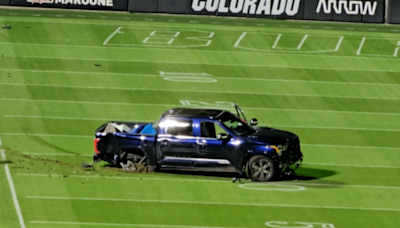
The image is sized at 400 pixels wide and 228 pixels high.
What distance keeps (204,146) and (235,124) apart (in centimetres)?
112

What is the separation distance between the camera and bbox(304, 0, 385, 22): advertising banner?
1540 inches

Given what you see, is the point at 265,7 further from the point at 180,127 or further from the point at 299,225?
the point at 299,225

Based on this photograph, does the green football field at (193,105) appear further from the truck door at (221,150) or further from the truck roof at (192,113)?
the truck roof at (192,113)

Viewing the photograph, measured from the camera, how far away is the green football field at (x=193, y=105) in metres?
17.5

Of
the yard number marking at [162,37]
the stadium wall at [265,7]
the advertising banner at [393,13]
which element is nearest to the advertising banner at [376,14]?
the stadium wall at [265,7]

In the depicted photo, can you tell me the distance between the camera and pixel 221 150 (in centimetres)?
1942

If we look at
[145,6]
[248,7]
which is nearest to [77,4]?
[145,6]

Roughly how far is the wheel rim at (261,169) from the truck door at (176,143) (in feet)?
4.49

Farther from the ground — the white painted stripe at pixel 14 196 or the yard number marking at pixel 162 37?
the yard number marking at pixel 162 37

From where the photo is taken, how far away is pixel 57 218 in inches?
664

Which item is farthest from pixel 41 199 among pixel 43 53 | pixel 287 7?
pixel 287 7

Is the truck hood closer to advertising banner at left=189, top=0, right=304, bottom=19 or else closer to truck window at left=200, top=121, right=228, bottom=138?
truck window at left=200, top=121, right=228, bottom=138

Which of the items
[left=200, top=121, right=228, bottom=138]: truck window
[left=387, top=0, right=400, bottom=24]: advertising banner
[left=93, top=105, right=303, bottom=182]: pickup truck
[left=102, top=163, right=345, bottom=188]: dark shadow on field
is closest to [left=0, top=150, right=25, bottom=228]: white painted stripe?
[left=93, top=105, right=303, bottom=182]: pickup truck

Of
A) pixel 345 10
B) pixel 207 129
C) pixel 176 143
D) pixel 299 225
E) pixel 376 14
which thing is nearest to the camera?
pixel 299 225
